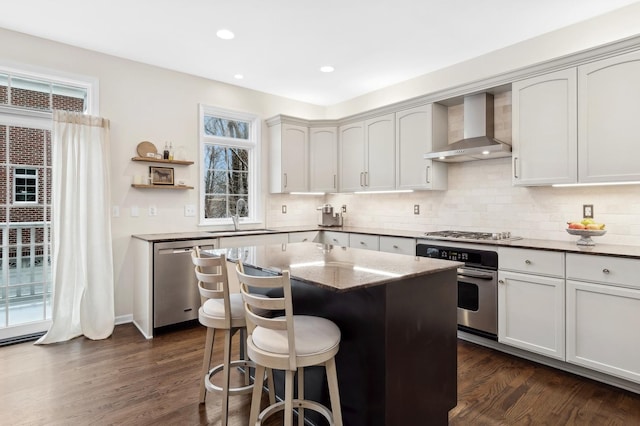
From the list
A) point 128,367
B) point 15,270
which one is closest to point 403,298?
point 128,367

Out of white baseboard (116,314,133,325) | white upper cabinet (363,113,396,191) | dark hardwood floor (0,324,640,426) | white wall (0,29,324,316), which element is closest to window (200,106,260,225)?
white wall (0,29,324,316)

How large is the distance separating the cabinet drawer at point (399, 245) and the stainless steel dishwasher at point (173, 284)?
6.41ft

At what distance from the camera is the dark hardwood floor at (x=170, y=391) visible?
215 centimetres

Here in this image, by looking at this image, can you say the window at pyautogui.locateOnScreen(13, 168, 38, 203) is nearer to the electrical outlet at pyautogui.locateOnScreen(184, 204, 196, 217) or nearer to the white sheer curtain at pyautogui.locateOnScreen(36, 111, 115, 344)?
the white sheer curtain at pyautogui.locateOnScreen(36, 111, 115, 344)

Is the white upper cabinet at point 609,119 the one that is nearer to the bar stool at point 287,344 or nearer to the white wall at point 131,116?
the bar stool at point 287,344

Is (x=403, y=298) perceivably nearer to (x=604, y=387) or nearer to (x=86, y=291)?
(x=604, y=387)

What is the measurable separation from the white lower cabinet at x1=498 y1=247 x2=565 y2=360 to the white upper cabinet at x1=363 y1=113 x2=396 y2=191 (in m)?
1.75

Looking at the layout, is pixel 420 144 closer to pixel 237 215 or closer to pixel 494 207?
pixel 494 207

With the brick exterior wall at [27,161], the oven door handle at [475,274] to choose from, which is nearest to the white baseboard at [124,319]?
the brick exterior wall at [27,161]

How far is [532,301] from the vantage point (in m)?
2.87

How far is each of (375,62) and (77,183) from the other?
3325mm

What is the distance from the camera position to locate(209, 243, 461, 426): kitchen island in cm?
168

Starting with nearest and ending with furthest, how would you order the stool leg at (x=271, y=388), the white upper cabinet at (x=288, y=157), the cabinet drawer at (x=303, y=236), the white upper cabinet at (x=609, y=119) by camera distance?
1. the stool leg at (x=271, y=388)
2. the white upper cabinet at (x=609, y=119)
3. the cabinet drawer at (x=303, y=236)
4. the white upper cabinet at (x=288, y=157)

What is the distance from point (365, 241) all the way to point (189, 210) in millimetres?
2134
